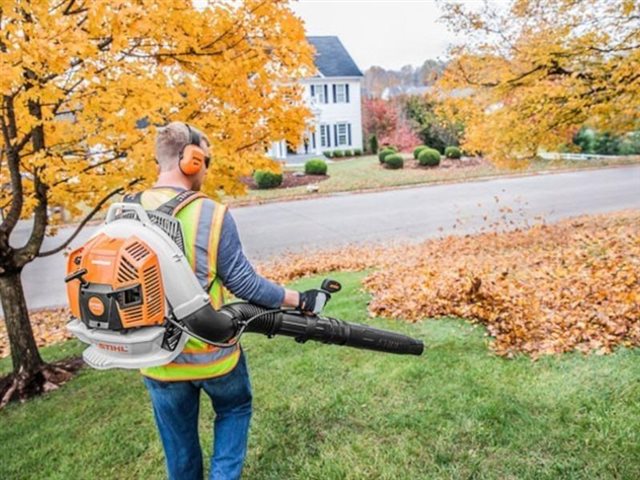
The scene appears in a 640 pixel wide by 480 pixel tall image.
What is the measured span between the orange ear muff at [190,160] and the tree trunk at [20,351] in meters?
3.58

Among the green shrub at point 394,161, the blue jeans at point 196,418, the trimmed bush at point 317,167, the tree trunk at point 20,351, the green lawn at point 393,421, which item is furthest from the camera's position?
the green shrub at point 394,161

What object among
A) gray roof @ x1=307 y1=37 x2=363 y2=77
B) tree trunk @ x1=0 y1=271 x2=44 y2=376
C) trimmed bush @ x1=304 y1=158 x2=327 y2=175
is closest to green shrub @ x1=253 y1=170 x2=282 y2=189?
trimmed bush @ x1=304 y1=158 x2=327 y2=175

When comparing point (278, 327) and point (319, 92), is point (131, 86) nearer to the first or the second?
point (278, 327)

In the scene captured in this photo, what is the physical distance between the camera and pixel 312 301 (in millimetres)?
2219

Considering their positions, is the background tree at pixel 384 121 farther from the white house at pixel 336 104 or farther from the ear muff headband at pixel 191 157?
the ear muff headband at pixel 191 157

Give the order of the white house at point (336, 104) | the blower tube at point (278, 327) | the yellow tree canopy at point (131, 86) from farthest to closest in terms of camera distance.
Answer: the white house at point (336, 104), the yellow tree canopy at point (131, 86), the blower tube at point (278, 327)

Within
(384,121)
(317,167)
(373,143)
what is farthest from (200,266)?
(384,121)

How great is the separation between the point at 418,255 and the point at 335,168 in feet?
64.0

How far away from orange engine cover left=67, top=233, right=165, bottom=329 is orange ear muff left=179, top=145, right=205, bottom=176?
470 mm

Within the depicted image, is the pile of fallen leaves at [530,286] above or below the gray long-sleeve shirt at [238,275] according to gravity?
below

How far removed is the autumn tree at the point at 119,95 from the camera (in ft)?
12.6

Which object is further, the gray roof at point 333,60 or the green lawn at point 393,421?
the gray roof at point 333,60

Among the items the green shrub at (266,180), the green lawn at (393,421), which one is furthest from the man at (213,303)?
the green shrub at (266,180)

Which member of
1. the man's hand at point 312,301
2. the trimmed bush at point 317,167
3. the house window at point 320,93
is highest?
the house window at point 320,93
